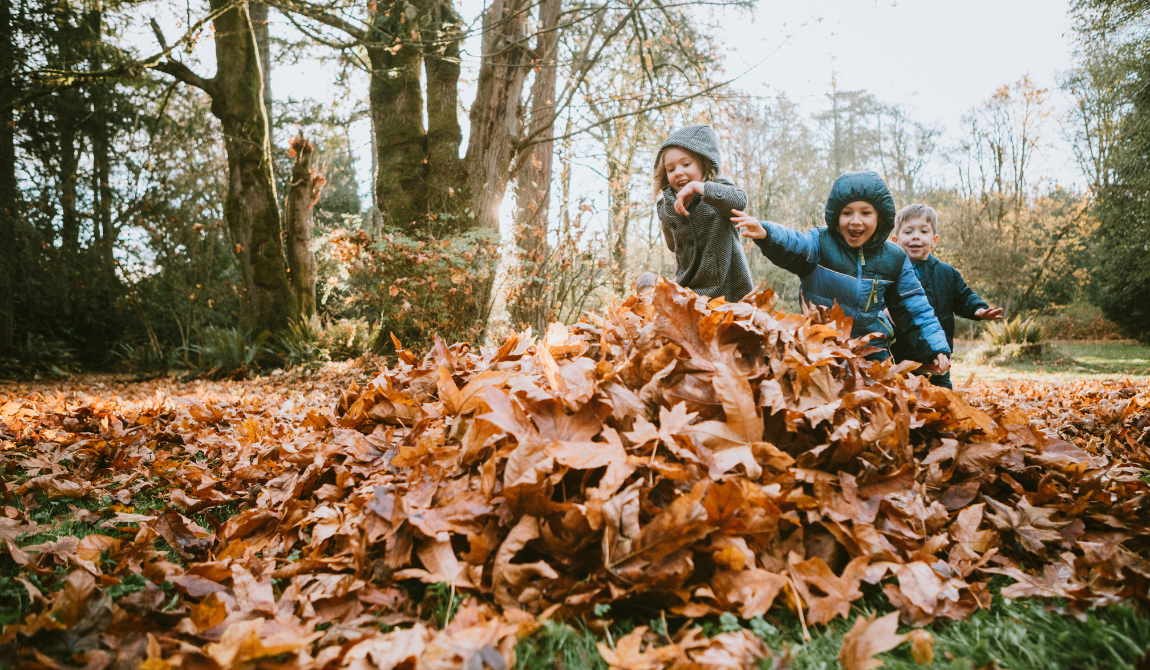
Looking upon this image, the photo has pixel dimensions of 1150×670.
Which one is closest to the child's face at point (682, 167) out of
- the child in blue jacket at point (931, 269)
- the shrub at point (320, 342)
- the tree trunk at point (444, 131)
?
the child in blue jacket at point (931, 269)

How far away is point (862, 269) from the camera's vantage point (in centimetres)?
318

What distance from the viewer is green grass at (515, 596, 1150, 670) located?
94cm

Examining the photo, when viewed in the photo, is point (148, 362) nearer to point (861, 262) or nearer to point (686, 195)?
point (686, 195)

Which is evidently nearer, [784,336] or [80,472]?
[784,336]

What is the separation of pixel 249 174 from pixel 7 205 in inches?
219

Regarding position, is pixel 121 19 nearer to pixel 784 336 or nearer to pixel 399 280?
pixel 399 280

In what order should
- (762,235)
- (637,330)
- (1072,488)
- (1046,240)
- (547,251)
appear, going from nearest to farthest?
1. (1072,488)
2. (637,330)
3. (762,235)
4. (547,251)
5. (1046,240)

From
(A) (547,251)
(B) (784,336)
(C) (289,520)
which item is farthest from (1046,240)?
(C) (289,520)

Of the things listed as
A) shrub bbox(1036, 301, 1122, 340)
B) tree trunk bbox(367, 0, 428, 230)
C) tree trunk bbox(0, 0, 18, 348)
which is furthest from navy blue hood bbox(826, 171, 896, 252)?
shrub bbox(1036, 301, 1122, 340)

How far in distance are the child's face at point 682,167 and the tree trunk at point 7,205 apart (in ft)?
37.5

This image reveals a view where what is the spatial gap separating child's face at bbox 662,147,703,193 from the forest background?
2.03 meters

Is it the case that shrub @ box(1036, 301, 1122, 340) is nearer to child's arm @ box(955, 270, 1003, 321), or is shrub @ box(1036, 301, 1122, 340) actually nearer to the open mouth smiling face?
child's arm @ box(955, 270, 1003, 321)

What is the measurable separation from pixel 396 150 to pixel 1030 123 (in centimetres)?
1751

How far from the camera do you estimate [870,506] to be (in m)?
1.35
